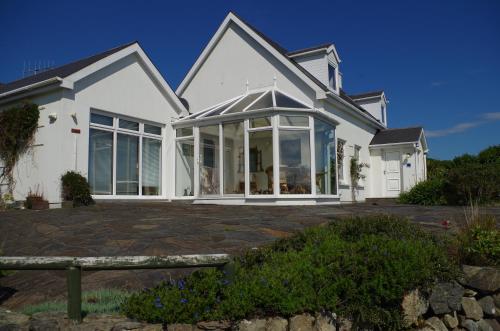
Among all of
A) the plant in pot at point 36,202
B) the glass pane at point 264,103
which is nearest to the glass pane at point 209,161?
the glass pane at point 264,103

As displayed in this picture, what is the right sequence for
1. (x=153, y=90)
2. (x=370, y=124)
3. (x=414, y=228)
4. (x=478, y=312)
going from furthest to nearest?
(x=370, y=124)
(x=153, y=90)
(x=414, y=228)
(x=478, y=312)

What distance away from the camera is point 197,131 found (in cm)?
1506

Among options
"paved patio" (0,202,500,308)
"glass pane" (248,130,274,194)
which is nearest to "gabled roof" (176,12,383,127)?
"glass pane" (248,130,274,194)

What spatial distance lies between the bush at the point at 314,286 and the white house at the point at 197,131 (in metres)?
8.47

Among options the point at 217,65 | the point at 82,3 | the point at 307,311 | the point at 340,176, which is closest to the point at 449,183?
the point at 340,176

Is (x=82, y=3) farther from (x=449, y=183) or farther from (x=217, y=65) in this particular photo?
(x=449, y=183)

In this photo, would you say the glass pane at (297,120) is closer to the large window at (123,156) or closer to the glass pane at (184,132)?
the glass pane at (184,132)

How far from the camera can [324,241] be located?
4.99 meters

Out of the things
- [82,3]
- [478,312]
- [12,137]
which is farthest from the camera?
[82,3]

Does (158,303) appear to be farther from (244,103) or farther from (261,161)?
(244,103)

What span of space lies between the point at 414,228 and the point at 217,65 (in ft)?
47.6

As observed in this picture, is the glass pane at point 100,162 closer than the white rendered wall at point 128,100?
No

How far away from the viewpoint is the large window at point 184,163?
15.4m

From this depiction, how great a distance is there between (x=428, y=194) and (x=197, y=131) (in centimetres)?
873
